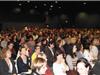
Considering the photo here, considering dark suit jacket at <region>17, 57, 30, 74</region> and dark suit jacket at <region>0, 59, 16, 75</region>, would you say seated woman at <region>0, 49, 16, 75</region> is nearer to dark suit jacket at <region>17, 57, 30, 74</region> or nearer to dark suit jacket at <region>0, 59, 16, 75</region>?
dark suit jacket at <region>0, 59, 16, 75</region>

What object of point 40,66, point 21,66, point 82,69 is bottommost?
point 21,66

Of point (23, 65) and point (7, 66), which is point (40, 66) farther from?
point (23, 65)

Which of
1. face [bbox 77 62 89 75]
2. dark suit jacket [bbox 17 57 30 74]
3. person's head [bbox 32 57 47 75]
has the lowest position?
dark suit jacket [bbox 17 57 30 74]

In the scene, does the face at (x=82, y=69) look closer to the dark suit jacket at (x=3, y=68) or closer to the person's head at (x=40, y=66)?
the person's head at (x=40, y=66)

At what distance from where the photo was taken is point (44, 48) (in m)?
13.1

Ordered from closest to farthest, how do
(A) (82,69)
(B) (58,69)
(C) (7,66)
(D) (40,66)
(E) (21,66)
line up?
(D) (40,66), (A) (82,69), (B) (58,69), (C) (7,66), (E) (21,66)

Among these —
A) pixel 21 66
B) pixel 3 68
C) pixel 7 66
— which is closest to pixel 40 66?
pixel 3 68

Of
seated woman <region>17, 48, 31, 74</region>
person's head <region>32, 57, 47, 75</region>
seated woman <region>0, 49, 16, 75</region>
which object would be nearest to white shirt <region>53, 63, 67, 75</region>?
seated woman <region>17, 48, 31, 74</region>

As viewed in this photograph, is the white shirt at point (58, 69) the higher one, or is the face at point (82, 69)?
the face at point (82, 69)

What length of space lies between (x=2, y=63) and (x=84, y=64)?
8.17ft

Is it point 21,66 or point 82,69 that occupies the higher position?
point 82,69

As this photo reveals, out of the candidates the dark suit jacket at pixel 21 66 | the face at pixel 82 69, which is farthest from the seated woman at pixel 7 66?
the face at pixel 82 69

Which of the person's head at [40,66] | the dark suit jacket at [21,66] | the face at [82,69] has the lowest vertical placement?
the dark suit jacket at [21,66]

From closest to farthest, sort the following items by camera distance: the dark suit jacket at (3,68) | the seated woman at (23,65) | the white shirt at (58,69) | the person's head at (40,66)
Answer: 1. the person's head at (40,66)
2. the white shirt at (58,69)
3. the dark suit jacket at (3,68)
4. the seated woman at (23,65)
